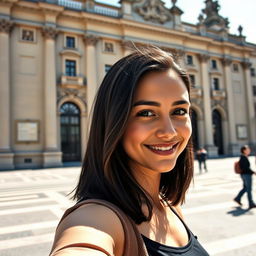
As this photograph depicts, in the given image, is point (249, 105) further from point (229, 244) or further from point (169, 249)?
point (169, 249)

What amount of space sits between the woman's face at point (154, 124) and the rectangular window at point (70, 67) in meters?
21.0

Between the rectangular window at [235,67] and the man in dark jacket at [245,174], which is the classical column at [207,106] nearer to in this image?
the rectangular window at [235,67]

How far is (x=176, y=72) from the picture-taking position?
120cm

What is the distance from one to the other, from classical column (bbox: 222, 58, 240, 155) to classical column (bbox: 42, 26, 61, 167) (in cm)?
1998

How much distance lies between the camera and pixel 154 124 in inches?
41.3

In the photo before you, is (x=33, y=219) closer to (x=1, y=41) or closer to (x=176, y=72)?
(x=176, y=72)

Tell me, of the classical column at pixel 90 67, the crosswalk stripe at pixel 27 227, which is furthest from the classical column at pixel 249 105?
the crosswalk stripe at pixel 27 227

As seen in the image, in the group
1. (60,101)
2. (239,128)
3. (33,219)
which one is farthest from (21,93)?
(239,128)

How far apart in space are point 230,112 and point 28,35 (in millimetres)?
23496

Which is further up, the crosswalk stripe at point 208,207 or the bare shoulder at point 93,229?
the bare shoulder at point 93,229

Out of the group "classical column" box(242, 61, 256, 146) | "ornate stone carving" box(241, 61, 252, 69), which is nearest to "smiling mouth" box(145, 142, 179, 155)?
"classical column" box(242, 61, 256, 146)

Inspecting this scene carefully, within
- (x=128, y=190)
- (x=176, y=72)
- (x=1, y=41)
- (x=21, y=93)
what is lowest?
(x=128, y=190)

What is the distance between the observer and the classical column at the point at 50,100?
Answer: 1833 cm

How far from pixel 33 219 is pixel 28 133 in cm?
1466
